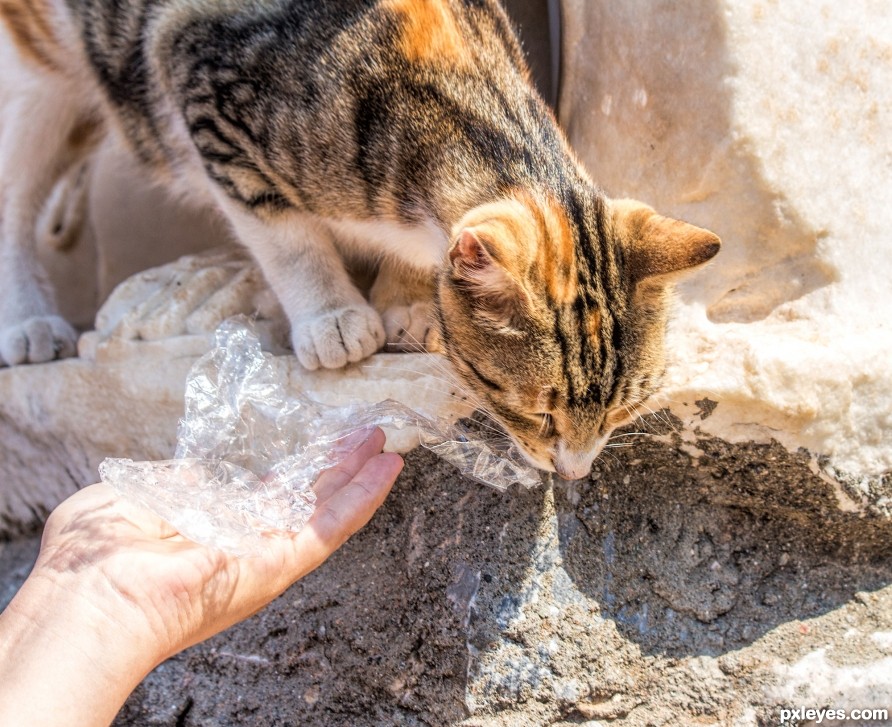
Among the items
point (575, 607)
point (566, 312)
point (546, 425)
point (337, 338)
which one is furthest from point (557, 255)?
point (575, 607)

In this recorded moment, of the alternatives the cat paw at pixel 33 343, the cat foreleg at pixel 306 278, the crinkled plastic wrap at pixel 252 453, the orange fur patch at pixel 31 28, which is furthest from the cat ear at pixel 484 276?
the orange fur patch at pixel 31 28

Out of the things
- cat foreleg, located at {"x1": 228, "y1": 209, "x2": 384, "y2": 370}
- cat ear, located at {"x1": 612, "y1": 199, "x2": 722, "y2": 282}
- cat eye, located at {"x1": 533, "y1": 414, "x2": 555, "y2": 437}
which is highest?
cat ear, located at {"x1": 612, "y1": 199, "x2": 722, "y2": 282}

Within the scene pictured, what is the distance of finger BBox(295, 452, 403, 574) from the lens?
4.70 feet

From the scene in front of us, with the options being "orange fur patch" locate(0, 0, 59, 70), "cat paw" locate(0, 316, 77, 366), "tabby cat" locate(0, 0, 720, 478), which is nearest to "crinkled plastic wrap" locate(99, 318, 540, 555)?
"tabby cat" locate(0, 0, 720, 478)

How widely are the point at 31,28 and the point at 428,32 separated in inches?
46.2

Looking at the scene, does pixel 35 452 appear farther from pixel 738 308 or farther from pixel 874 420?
pixel 874 420

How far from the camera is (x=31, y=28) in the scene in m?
2.18

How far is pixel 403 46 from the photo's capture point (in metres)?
1.66

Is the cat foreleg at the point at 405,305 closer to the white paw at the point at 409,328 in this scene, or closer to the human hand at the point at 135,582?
the white paw at the point at 409,328

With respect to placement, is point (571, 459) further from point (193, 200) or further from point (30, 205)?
point (30, 205)

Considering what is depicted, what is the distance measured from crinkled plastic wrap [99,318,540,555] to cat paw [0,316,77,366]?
624 millimetres

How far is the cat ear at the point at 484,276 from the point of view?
1.24 metres

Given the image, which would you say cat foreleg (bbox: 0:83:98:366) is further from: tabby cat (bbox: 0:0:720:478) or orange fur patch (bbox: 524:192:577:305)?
orange fur patch (bbox: 524:192:577:305)

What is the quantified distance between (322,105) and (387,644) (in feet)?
3.50
